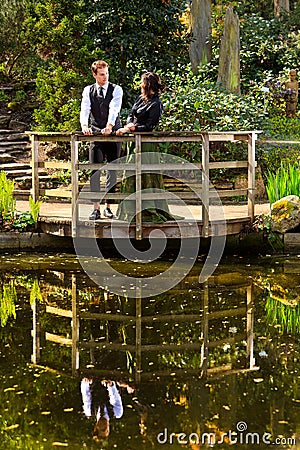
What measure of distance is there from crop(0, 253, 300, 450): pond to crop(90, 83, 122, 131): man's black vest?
5.41 ft

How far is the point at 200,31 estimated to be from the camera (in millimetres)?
16812

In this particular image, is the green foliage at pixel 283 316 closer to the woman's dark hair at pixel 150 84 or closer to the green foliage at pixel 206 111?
the woman's dark hair at pixel 150 84

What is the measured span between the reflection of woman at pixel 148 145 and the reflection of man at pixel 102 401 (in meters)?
4.10

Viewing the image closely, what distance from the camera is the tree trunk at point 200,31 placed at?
A: 1661cm

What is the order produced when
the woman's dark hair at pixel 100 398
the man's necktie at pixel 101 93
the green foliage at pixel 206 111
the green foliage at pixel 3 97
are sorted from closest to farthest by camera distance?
the woman's dark hair at pixel 100 398 < the man's necktie at pixel 101 93 < the green foliage at pixel 206 111 < the green foliage at pixel 3 97

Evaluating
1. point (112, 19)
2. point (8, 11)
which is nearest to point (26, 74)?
point (8, 11)

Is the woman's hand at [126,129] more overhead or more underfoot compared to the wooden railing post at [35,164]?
more overhead

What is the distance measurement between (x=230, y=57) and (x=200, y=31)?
7.02ft

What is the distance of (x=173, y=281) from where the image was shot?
8.46m

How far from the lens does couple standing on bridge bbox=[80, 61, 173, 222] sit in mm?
9172

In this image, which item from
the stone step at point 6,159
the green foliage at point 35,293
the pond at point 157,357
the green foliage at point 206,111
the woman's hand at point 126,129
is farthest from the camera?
the stone step at point 6,159

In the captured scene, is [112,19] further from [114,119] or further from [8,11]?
[114,119]

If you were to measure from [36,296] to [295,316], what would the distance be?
242 centimetres

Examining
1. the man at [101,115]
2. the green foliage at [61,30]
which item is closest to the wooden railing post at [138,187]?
the man at [101,115]
